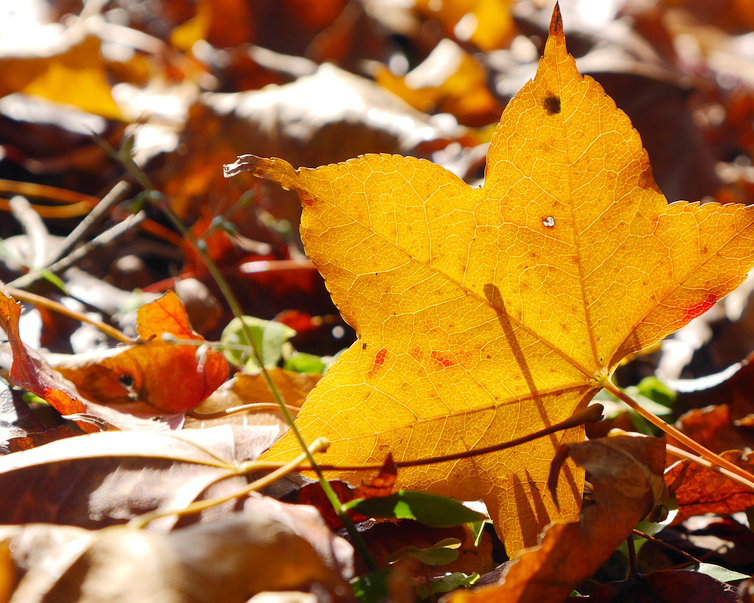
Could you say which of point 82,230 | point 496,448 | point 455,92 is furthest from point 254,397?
point 455,92

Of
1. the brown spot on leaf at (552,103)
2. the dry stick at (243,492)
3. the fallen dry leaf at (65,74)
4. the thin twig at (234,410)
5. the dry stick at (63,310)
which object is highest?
the fallen dry leaf at (65,74)

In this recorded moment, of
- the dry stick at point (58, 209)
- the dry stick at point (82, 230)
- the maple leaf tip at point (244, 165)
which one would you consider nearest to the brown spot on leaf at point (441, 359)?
the maple leaf tip at point (244, 165)

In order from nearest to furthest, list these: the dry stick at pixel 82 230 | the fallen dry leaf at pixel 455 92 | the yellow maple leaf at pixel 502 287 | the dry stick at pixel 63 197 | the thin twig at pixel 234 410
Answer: the yellow maple leaf at pixel 502 287 → the thin twig at pixel 234 410 → the dry stick at pixel 82 230 → the dry stick at pixel 63 197 → the fallen dry leaf at pixel 455 92

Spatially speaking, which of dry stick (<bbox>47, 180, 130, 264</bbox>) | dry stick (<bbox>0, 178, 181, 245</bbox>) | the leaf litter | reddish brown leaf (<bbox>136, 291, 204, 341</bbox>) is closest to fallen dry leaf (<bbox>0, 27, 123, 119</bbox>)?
dry stick (<bbox>0, 178, 181, 245</bbox>)

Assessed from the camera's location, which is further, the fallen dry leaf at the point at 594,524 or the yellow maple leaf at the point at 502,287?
the yellow maple leaf at the point at 502,287

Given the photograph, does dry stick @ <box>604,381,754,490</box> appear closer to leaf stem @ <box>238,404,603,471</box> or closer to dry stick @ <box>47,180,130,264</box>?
leaf stem @ <box>238,404,603,471</box>

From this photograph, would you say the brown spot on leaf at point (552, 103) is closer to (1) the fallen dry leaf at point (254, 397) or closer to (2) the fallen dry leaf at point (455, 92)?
(1) the fallen dry leaf at point (254, 397)

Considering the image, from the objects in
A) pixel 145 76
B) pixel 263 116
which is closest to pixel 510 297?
pixel 263 116
